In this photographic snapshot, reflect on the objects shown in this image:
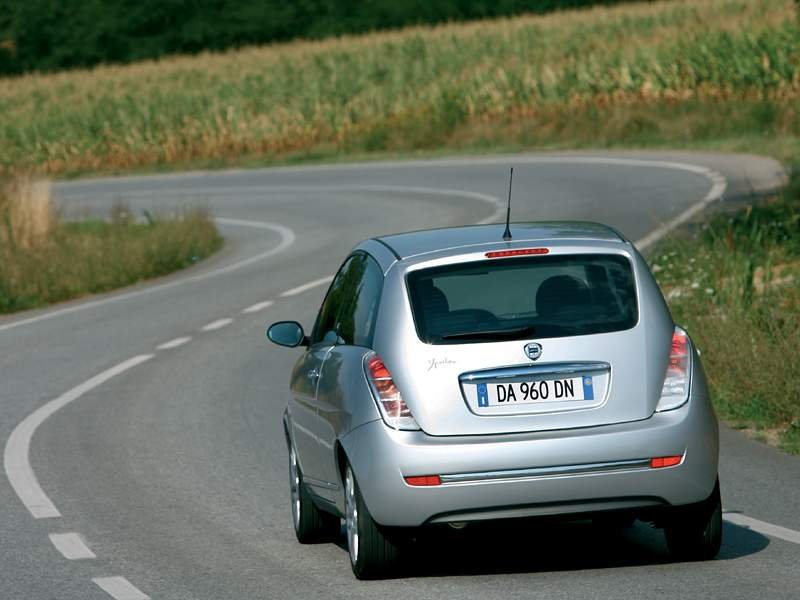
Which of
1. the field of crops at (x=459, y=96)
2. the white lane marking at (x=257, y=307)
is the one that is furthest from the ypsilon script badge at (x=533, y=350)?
the field of crops at (x=459, y=96)

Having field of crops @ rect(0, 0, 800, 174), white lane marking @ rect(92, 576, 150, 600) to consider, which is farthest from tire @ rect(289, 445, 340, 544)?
field of crops @ rect(0, 0, 800, 174)

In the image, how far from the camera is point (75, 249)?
89.6 ft

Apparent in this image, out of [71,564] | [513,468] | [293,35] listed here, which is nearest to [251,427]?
[71,564]

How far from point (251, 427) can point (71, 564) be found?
4497 mm

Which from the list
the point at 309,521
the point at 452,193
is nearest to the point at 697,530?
the point at 309,521

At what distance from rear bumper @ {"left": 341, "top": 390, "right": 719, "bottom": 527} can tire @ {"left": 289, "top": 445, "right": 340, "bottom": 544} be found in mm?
1504

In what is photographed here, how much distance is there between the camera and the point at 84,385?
54.0 ft

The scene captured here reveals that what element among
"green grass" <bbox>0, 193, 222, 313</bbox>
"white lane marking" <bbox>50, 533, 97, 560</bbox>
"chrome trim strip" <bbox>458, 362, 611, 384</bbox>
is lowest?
"green grass" <bbox>0, 193, 222, 313</bbox>

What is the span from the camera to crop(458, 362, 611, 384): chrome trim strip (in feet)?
26.1

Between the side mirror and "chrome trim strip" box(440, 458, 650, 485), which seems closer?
"chrome trim strip" box(440, 458, 650, 485)

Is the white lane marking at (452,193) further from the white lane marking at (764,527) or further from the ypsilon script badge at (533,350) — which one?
the ypsilon script badge at (533,350)

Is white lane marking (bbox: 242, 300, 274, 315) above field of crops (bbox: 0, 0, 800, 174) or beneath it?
above

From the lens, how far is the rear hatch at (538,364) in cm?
793

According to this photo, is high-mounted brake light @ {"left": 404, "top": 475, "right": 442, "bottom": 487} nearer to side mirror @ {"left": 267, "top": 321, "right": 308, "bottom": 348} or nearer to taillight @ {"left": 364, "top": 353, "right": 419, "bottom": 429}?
taillight @ {"left": 364, "top": 353, "right": 419, "bottom": 429}
